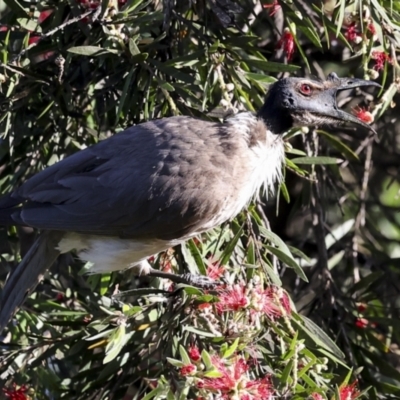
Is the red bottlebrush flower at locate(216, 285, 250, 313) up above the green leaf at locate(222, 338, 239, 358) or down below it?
A: below

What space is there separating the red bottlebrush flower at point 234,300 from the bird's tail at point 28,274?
36.8 inches

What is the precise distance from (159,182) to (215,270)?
39 cm

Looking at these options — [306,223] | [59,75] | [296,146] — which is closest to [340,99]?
[296,146]

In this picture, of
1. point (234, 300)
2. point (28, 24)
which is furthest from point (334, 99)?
point (28, 24)


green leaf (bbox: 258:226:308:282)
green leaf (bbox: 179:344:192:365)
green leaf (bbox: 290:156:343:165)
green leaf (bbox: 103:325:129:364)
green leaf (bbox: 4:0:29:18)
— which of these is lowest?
green leaf (bbox: 103:325:129:364)

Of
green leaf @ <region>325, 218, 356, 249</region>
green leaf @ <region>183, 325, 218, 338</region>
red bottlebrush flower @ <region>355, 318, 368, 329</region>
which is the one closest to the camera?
green leaf @ <region>183, 325, 218, 338</region>

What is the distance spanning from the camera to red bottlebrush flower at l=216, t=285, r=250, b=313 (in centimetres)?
267

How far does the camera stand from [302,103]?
3.33 meters

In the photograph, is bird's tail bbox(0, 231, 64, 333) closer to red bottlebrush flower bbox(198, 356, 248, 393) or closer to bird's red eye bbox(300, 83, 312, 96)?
bird's red eye bbox(300, 83, 312, 96)

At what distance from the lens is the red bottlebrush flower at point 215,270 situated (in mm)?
2996

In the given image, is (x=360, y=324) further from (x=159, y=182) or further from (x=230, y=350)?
(x=230, y=350)

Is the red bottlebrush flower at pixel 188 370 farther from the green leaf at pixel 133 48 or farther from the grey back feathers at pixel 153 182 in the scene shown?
the green leaf at pixel 133 48

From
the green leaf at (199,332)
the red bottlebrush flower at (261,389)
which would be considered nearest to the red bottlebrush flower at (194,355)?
the green leaf at (199,332)

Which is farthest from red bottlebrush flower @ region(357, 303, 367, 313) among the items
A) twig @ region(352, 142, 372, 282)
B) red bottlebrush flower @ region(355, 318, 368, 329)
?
twig @ region(352, 142, 372, 282)
